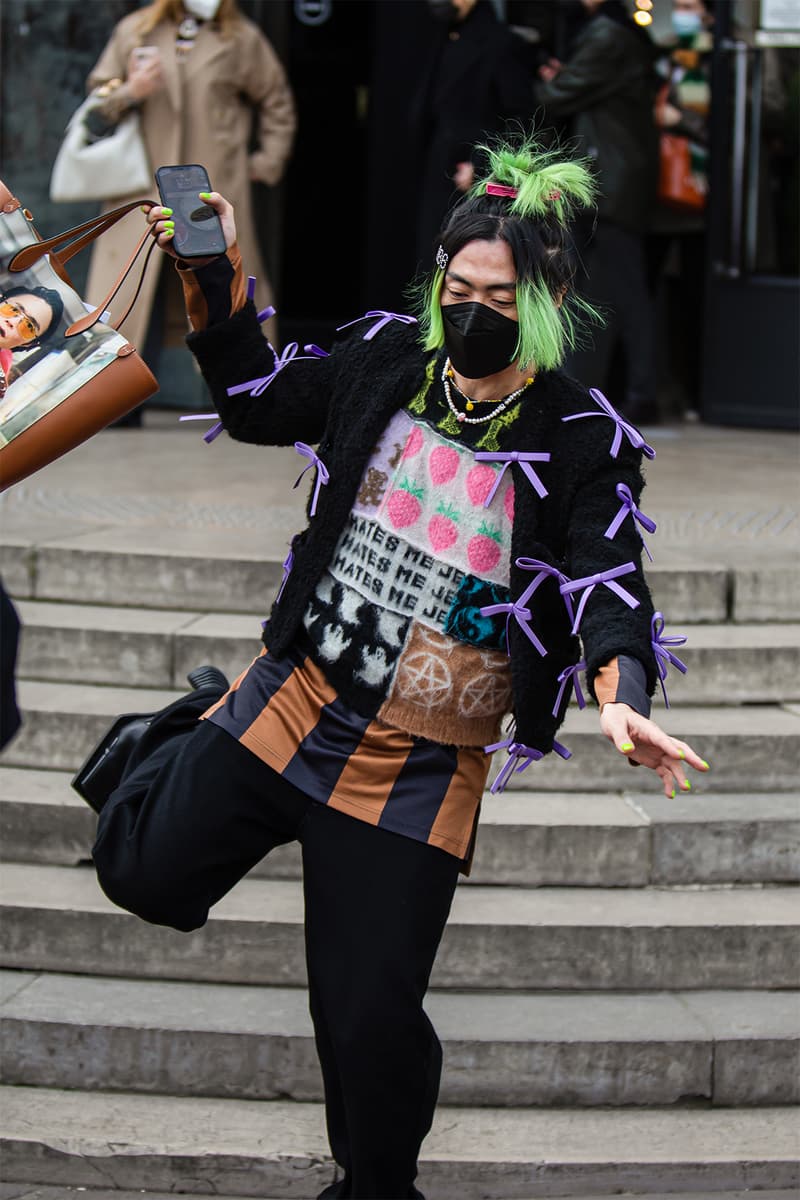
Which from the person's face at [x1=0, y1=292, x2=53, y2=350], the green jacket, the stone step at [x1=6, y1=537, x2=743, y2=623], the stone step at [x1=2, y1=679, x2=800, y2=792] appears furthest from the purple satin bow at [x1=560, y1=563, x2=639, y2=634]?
the green jacket

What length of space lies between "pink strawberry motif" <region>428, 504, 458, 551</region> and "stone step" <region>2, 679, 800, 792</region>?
1.81 m

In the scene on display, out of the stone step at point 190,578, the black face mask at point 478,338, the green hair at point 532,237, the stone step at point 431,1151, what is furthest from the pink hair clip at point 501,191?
the stone step at point 190,578

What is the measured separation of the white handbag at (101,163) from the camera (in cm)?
784

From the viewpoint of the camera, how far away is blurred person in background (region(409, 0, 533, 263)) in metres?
7.73

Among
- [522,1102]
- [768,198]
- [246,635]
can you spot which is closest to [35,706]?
[246,635]

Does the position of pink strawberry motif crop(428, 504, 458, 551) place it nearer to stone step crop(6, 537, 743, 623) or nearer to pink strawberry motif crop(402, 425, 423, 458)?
pink strawberry motif crop(402, 425, 423, 458)

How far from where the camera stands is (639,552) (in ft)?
9.12

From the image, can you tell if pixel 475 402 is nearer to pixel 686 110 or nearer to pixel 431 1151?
pixel 431 1151

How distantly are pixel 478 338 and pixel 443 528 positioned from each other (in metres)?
0.32

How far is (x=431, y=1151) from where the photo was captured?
3674 millimetres

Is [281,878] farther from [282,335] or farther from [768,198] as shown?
[282,335]

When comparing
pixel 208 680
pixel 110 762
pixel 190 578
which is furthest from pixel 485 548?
pixel 190 578

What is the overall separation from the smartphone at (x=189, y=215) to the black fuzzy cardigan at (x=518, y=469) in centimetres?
15

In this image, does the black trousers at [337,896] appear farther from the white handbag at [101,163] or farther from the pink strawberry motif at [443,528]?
the white handbag at [101,163]
